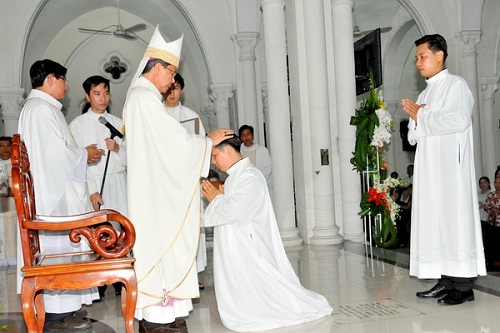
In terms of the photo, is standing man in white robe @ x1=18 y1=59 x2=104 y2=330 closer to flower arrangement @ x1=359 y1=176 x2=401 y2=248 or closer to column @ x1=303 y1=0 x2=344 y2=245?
flower arrangement @ x1=359 y1=176 x2=401 y2=248

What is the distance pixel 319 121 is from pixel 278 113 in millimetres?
751

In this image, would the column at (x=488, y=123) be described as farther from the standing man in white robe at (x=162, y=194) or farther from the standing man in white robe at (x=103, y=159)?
the standing man in white robe at (x=162, y=194)

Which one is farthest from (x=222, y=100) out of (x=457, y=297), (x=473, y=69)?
(x=457, y=297)

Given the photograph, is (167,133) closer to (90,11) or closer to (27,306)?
(27,306)

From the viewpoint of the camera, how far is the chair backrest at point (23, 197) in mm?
3688

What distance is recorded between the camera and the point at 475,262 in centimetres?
520

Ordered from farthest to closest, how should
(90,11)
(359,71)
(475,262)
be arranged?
(90,11) < (359,71) < (475,262)

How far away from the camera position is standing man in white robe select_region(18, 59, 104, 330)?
5062 mm

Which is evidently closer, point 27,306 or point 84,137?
point 27,306

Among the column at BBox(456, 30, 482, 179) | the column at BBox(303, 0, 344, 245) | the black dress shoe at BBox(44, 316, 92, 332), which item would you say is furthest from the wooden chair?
the column at BBox(456, 30, 482, 179)

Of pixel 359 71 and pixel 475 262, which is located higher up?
pixel 359 71

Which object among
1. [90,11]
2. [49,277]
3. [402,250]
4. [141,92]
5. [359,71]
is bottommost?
[402,250]

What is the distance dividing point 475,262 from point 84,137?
4.13 meters

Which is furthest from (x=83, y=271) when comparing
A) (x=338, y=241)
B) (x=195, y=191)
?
(x=338, y=241)
